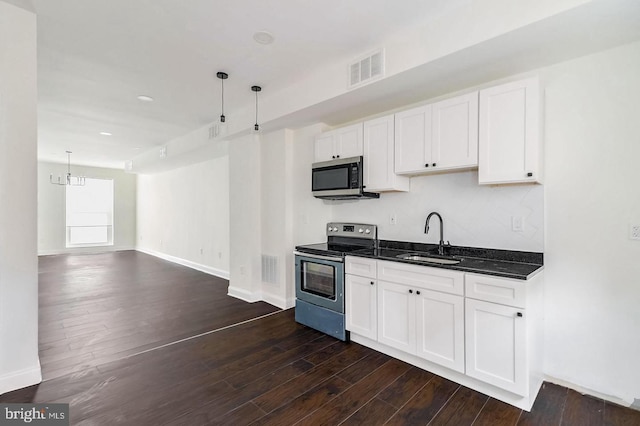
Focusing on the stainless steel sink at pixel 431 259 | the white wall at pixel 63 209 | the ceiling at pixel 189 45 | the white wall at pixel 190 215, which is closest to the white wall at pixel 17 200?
the ceiling at pixel 189 45

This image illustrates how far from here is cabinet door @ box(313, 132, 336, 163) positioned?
356 centimetres

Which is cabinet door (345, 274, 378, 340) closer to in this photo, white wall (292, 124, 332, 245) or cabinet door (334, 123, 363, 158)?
white wall (292, 124, 332, 245)

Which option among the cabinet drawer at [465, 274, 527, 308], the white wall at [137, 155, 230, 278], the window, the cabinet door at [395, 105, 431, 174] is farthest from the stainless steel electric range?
the window

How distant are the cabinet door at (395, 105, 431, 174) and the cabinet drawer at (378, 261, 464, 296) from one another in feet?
3.03

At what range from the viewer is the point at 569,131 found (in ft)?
7.47

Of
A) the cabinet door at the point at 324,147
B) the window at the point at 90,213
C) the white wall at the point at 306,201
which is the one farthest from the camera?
the window at the point at 90,213

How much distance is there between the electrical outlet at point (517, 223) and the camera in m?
2.47

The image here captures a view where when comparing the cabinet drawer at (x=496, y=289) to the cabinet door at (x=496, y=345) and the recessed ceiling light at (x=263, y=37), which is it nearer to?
the cabinet door at (x=496, y=345)

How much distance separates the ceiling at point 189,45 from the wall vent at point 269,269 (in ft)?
7.15

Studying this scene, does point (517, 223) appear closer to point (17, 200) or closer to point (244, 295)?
point (244, 295)

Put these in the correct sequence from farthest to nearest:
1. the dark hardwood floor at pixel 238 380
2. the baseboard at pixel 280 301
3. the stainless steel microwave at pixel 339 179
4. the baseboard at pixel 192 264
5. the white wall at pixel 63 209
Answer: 1. the white wall at pixel 63 209
2. the baseboard at pixel 192 264
3. the baseboard at pixel 280 301
4. the stainless steel microwave at pixel 339 179
5. the dark hardwood floor at pixel 238 380

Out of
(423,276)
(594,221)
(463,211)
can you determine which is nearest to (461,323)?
(423,276)

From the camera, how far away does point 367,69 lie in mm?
2656

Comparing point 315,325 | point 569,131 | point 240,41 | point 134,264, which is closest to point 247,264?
point 315,325
